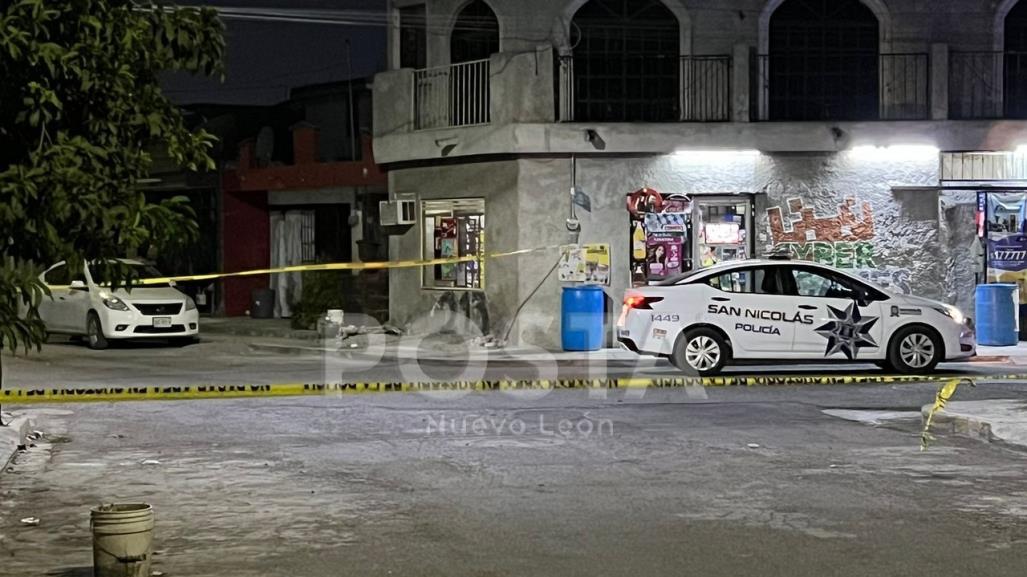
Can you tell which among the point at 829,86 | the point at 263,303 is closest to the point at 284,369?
the point at 263,303

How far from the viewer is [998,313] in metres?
21.5

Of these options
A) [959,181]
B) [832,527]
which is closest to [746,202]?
[959,181]

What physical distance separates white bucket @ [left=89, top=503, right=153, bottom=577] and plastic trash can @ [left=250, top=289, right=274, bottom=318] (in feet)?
72.6

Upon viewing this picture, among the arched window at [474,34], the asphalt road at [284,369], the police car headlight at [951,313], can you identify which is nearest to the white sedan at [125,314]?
the asphalt road at [284,369]

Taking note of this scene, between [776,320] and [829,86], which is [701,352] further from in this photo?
[829,86]

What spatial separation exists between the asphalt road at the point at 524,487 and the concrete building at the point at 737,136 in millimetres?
7269

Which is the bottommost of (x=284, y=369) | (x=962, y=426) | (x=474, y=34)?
(x=962, y=426)

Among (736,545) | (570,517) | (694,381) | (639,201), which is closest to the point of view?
(736,545)

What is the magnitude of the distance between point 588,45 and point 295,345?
7.24 m

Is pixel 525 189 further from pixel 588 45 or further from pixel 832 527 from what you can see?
pixel 832 527

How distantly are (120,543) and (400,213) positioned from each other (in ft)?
57.2

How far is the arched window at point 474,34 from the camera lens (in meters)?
23.5

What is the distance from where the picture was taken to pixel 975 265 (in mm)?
22812

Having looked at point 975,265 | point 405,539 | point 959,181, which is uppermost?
point 959,181
